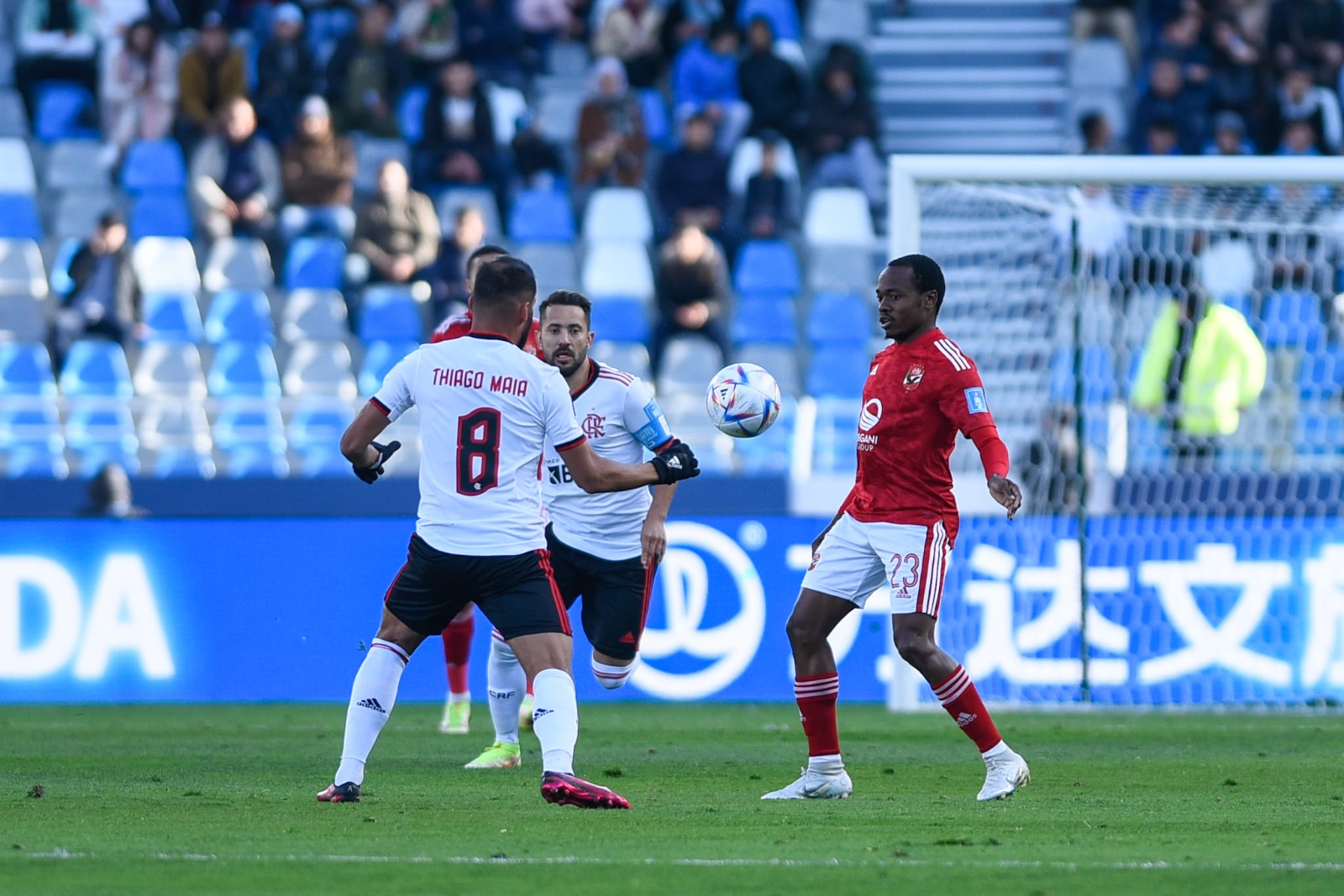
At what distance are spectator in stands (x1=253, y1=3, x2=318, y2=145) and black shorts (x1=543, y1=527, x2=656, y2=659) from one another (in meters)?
10.2

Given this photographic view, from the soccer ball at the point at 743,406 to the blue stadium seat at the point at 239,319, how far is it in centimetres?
909

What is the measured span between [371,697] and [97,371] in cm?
973

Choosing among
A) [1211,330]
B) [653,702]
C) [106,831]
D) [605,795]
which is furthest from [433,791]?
[1211,330]

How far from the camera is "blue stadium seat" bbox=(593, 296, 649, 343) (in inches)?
656

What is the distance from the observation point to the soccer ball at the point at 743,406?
801 centimetres

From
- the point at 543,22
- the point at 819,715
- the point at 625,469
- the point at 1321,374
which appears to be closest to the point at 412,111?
the point at 543,22

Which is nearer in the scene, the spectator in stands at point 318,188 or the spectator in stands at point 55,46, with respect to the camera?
the spectator in stands at point 318,188

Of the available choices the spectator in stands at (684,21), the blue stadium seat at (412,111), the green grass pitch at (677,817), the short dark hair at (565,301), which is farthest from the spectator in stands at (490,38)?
the short dark hair at (565,301)

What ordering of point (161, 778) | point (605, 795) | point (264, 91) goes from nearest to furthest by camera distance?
point (605, 795), point (161, 778), point (264, 91)

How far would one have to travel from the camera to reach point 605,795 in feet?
22.2

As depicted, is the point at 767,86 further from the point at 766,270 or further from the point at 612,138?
the point at 766,270

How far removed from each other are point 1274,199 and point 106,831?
1071 centimetres

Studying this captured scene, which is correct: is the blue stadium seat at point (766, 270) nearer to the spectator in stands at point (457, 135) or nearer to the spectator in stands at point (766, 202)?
the spectator in stands at point (766, 202)

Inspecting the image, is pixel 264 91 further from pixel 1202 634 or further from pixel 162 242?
pixel 1202 634
